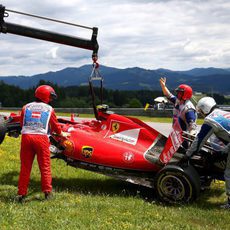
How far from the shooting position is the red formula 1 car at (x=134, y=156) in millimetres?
7543

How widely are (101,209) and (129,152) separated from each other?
1.67 metres

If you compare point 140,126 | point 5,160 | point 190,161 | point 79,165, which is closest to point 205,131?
point 190,161

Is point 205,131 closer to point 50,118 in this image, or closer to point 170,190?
point 170,190

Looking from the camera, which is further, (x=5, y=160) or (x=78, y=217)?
(x=5, y=160)

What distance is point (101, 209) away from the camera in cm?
687

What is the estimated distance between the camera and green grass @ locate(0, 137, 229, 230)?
240 inches

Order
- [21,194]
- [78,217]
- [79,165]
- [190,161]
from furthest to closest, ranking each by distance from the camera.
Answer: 1. [79,165]
2. [190,161]
3. [21,194]
4. [78,217]

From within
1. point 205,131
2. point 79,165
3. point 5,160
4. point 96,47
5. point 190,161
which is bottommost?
point 5,160

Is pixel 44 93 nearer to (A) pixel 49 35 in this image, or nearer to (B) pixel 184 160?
(A) pixel 49 35

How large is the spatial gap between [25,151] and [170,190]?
106 inches

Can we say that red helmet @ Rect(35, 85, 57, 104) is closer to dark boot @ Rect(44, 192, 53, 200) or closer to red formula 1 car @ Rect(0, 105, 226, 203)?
red formula 1 car @ Rect(0, 105, 226, 203)

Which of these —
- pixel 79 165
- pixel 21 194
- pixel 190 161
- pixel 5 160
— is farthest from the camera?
pixel 5 160

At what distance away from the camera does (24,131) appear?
7.47 meters

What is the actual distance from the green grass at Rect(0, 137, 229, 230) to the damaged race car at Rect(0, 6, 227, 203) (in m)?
0.37
